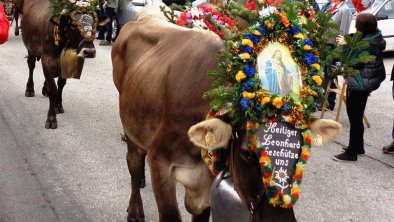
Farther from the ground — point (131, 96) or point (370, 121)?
point (131, 96)

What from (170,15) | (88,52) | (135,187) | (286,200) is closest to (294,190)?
(286,200)

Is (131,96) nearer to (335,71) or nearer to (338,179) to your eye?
(335,71)

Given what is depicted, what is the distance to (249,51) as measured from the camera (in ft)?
10.5

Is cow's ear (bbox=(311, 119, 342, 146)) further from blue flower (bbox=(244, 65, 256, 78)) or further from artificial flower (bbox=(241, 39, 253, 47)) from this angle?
artificial flower (bbox=(241, 39, 253, 47))

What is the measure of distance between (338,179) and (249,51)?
372cm

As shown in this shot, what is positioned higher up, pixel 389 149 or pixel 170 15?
pixel 170 15

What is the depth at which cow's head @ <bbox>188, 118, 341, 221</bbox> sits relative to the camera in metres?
3.02

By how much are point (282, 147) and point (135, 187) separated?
2.58m

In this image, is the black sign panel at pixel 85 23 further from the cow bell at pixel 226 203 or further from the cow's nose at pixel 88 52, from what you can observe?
the cow bell at pixel 226 203

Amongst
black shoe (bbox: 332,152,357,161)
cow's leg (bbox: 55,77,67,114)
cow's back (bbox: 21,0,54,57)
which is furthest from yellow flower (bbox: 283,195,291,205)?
cow's leg (bbox: 55,77,67,114)

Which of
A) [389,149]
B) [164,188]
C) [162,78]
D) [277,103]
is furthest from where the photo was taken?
[389,149]

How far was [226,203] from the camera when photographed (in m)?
3.27

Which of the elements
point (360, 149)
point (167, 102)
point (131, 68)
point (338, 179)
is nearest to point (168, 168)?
point (167, 102)

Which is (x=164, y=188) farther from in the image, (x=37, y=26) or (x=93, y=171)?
(x=37, y=26)
